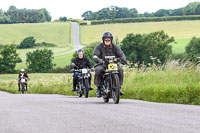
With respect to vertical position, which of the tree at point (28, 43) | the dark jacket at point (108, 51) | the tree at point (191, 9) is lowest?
the tree at point (28, 43)

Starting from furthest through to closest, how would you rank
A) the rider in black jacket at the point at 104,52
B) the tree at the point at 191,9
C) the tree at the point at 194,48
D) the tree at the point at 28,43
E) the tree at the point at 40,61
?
the tree at the point at 191,9, the tree at the point at 28,43, the tree at the point at 40,61, the tree at the point at 194,48, the rider in black jacket at the point at 104,52

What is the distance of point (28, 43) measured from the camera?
131 m

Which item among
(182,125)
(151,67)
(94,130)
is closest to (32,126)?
(94,130)

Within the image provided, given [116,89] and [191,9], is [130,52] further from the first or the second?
[116,89]

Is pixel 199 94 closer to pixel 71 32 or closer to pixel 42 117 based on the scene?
pixel 42 117

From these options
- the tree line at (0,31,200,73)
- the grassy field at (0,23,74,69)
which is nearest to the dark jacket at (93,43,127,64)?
the tree line at (0,31,200,73)

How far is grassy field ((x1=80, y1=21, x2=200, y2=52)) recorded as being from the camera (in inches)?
4700

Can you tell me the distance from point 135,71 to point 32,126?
14067 mm

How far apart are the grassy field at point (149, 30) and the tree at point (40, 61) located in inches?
676

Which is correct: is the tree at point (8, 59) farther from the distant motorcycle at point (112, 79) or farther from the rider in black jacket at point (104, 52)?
the distant motorcycle at point (112, 79)

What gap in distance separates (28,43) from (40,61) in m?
21.8

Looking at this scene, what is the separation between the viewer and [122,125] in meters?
5.68

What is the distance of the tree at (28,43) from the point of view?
131000 mm

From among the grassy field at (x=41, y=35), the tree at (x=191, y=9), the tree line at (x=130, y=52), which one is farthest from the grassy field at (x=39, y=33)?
the tree at (x=191, y=9)
